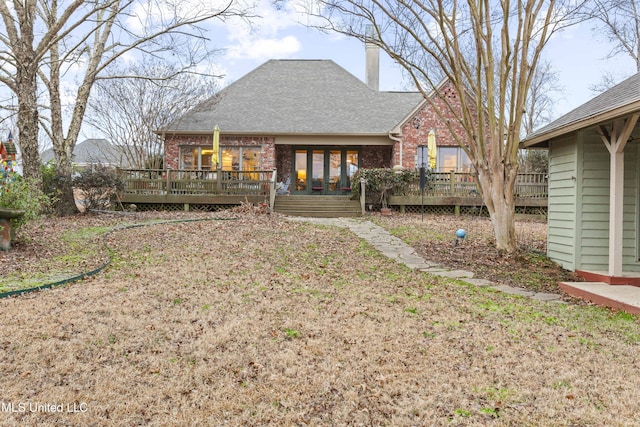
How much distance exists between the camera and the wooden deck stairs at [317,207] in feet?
46.6

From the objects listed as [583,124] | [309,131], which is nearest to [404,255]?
[583,124]

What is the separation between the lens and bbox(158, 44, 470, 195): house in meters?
17.3

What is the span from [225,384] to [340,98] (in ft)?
59.7

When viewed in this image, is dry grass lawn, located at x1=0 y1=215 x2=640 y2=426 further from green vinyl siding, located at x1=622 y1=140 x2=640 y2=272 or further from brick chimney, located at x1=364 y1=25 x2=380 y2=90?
brick chimney, located at x1=364 y1=25 x2=380 y2=90

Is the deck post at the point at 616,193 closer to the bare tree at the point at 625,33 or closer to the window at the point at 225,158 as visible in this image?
the window at the point at 225,158

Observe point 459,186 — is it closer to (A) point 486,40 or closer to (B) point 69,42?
(A) point 486,40

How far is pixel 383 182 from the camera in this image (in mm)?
14398

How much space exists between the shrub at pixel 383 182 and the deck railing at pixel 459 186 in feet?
0.91

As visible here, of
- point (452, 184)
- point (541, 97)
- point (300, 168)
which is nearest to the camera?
point (452, 184)

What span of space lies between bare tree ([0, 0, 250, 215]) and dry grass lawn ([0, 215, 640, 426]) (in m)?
7.20

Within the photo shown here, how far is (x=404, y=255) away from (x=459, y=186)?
7716 millimetres

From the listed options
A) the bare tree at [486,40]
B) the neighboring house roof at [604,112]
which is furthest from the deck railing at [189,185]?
the neighboring house roof at [604,112]

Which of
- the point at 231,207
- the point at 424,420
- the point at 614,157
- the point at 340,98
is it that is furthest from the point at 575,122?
→ the point at 340,98

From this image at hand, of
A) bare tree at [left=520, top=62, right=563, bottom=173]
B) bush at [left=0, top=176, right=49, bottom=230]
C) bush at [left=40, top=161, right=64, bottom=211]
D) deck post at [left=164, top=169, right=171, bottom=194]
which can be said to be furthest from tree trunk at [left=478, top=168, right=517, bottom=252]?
bare tree at [left=520, top=62, right=563, bottom=173]
